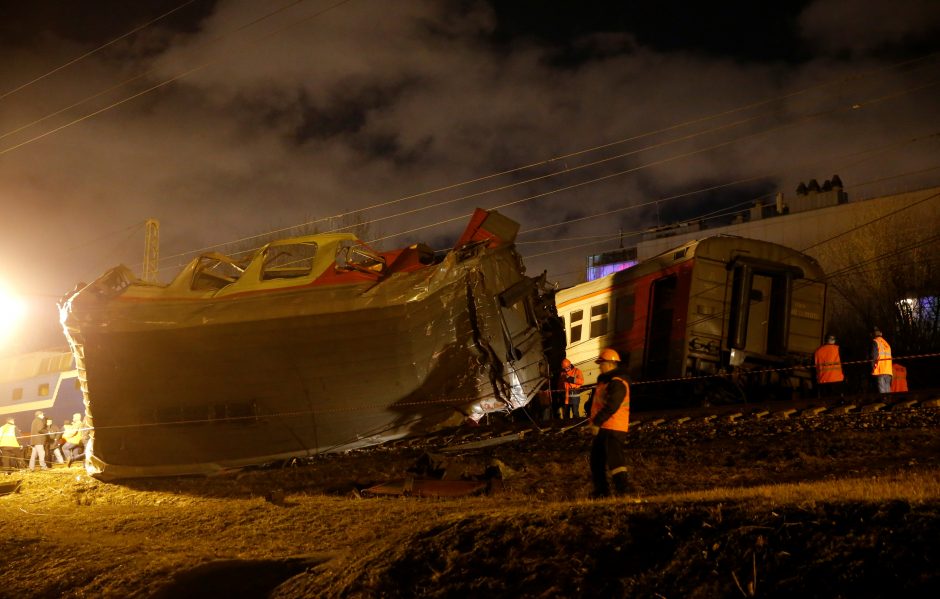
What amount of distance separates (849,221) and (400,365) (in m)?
28.8

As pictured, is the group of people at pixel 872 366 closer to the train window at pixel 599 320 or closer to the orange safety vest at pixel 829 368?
the orange safety vest at pixel 829 368

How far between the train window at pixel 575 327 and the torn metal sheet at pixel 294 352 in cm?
646

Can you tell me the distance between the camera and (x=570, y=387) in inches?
548

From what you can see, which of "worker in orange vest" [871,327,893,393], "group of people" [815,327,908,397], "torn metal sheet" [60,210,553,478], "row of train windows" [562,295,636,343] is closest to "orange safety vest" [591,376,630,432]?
"torn metal sheet" [60,210,553,478]

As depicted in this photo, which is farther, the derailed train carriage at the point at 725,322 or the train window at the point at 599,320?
the train window at the point at 599,320

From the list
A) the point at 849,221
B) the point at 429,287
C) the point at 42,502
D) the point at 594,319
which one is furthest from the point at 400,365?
the point at 849,221

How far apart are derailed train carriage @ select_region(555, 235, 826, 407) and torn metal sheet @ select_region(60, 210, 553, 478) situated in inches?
166

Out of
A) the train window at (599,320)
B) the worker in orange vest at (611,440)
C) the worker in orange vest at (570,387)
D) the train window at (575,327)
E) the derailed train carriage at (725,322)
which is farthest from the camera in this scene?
the train window at (575,327)

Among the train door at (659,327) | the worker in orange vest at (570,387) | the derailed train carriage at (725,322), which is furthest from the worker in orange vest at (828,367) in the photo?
the worker in orange vest at (570,387)

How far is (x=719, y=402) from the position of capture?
12844 millimetres

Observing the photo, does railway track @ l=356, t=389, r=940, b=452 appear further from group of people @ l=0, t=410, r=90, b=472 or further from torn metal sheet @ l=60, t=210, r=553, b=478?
group of people @ l=0, t=410, r=90, b=472

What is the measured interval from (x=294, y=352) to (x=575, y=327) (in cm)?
907

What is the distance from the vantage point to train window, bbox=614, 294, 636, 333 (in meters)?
14.9

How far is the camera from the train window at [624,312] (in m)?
14.9
